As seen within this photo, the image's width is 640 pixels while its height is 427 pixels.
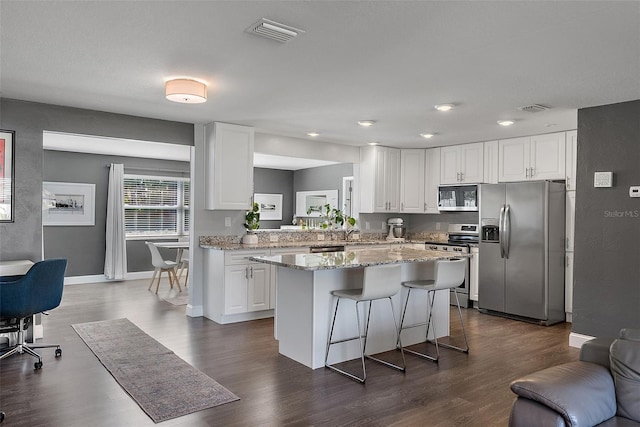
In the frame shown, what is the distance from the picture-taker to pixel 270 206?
1027 cm

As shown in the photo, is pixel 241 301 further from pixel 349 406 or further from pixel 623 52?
pixel 623 52

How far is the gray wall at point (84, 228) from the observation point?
767 centimetres

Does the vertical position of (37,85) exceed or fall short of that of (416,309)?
it exceeds it

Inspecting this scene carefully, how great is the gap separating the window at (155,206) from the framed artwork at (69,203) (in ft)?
2.27

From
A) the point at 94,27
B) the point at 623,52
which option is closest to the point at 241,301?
the point at 94,27

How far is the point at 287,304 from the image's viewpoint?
4000 millimetres

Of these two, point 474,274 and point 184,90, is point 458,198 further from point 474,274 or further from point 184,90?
point 184,90

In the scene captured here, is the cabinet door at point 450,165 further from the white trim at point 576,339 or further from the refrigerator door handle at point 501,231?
the white trim at point 576,339

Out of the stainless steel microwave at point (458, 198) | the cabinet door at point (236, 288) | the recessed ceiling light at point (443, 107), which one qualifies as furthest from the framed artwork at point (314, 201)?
the recessed ceiling light at point (443, 107)

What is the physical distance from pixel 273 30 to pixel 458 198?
186 inches

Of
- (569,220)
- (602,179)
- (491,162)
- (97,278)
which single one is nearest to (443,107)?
(602,179)

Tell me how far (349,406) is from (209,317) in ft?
9.31

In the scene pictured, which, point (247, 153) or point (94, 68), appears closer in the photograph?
point (94, 68)

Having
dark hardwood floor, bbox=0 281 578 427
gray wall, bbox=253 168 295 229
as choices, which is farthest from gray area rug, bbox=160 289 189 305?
gray wall, bbox=253 168 295 229
